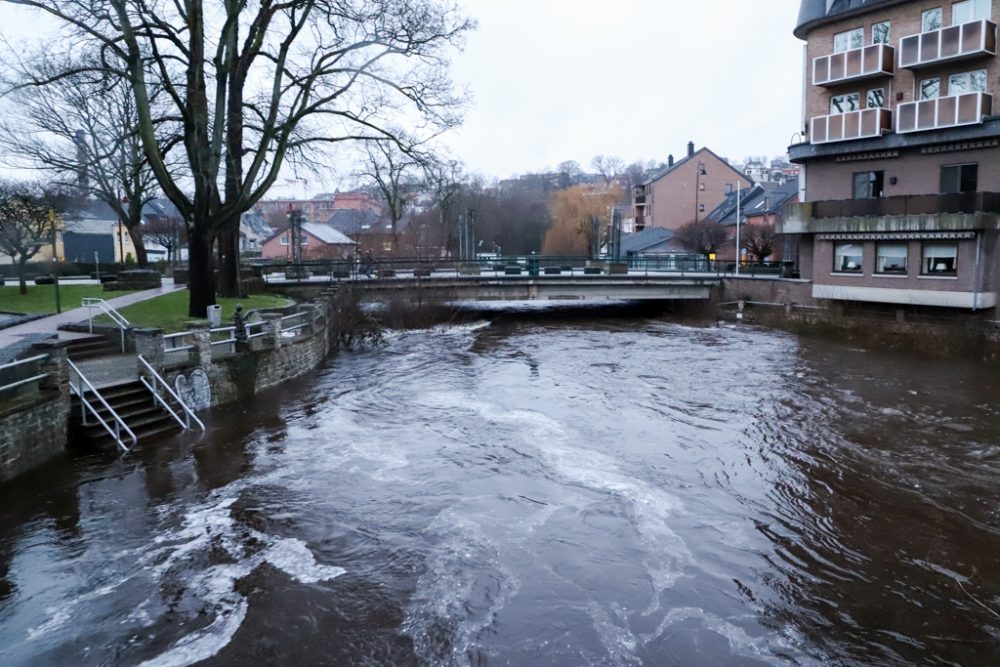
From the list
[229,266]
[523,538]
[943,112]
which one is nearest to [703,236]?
[943,112]

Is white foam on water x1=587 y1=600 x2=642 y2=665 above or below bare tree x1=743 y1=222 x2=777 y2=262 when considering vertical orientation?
below

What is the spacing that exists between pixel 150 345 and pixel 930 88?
98.3ft

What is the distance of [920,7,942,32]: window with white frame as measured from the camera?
29500 mm

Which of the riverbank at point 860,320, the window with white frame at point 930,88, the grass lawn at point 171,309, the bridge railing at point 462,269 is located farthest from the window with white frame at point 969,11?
the grass lawn at point 171,309

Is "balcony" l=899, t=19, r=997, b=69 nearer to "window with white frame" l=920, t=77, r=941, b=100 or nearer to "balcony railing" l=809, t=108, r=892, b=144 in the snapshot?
"window with white frame" l=920, t=77, r=941, b=100

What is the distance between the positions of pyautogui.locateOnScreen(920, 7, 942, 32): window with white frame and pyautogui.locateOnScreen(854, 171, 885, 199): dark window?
18.8 ft

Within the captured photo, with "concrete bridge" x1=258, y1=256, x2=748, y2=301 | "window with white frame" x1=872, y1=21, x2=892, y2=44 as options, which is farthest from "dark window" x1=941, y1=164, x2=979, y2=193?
"concrete bridge" x1=258, y1=256, x2=748, y2=301

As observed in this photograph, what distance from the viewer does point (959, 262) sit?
28.3 metres

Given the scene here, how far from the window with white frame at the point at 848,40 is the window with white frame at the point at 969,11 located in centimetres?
367

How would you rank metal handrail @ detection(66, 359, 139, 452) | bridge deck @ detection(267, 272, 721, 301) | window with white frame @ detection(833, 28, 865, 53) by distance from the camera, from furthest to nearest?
bridge deck @ detection(267, 272, 721, 301) → window with white frame @ detection(833, 28, 865, 53) → metal handrail @ detection(66, 359, 139, 452)

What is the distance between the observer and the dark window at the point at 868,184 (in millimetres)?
31969

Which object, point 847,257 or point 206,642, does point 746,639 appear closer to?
point 206,642

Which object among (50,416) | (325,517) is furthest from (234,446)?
(325,517)

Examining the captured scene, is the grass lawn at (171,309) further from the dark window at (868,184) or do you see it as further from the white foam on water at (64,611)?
the dark window at (868,184)
